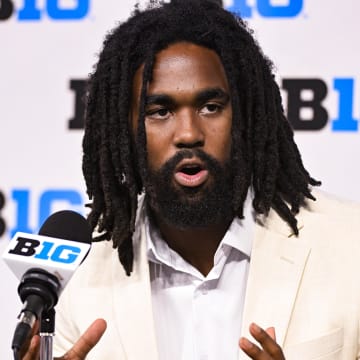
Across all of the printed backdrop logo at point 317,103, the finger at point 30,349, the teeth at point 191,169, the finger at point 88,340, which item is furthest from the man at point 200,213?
the finger at point 30,349

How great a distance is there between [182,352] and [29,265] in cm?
69

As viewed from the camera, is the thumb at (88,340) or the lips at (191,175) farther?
the lips at (191,175)

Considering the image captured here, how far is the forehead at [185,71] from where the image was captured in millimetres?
1922

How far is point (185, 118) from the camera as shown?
1.89 m

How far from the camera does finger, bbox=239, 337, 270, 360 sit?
1.42 meters

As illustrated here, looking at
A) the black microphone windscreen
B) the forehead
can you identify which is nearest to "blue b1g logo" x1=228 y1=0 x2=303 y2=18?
the forehead

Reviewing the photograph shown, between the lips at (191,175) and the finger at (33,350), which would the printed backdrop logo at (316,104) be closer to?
the lips at (191,175)

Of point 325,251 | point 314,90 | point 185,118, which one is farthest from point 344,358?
point 314,90

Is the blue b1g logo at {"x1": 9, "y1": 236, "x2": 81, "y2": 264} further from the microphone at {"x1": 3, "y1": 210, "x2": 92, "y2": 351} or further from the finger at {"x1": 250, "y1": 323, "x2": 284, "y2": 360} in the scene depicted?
the finger at {"x1": 250, "y1": 323, "x2": 284, "y2": 360}

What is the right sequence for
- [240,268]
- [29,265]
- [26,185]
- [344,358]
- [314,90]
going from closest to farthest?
1. [29,265]
2. [344,358]
3. [240,268]
4. [314,90]
5. [26,185]

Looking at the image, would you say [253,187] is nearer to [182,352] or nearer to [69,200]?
[182,352]

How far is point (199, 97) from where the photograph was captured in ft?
6.25

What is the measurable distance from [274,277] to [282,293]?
0.04 meters

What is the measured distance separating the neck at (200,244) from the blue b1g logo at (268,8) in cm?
68
